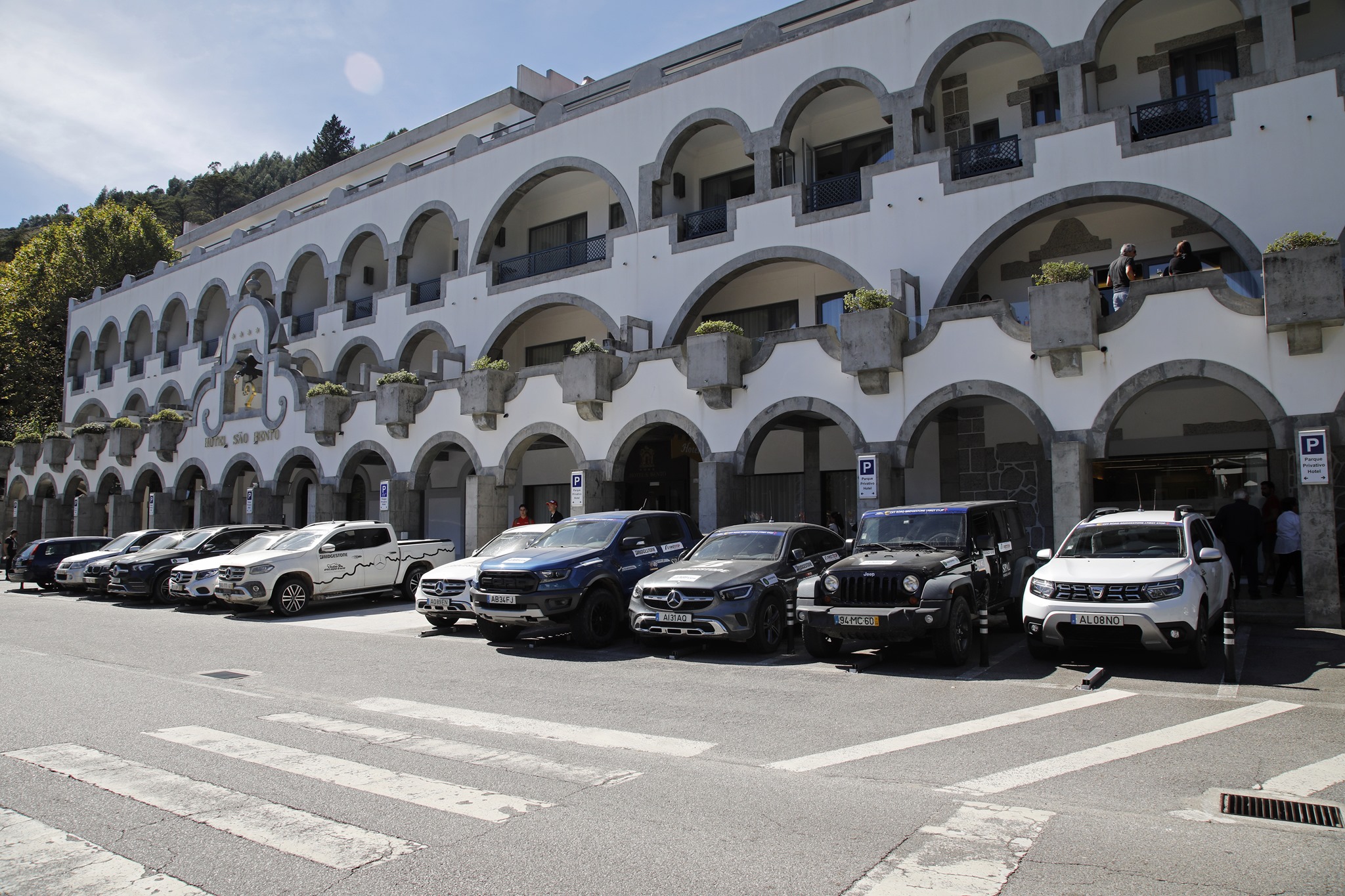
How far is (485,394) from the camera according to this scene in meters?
22.4

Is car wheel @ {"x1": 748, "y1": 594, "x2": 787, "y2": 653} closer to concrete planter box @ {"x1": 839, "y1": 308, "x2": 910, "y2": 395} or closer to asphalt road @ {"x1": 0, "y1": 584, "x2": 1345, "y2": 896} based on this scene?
asphalt road @ {"x1": 0, "y1": 584, "x2": 1345, "y2": 896}

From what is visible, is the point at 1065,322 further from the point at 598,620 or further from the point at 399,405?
the point at 399,405

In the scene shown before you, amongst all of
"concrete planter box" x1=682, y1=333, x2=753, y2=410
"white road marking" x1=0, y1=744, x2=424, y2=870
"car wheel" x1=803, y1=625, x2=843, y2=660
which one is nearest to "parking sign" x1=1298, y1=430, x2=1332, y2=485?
"car wheel" x1=803, y1=625, x2=843, y2=660

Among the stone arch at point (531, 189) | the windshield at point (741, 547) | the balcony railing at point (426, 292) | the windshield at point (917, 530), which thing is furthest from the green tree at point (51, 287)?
the windshield at point (917, 530)

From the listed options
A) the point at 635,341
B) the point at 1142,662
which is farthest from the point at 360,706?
the point at 635,341

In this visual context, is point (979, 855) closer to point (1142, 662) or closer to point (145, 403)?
point (1142, 662)

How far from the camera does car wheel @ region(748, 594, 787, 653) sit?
11508 mm

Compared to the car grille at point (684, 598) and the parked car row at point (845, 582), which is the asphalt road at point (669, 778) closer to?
the parked car row at point (845, 582)

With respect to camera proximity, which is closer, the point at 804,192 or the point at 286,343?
the point at 804,192

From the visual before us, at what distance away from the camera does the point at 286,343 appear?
32156 mm

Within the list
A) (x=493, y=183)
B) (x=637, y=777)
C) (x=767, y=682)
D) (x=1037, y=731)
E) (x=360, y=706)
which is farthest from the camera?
(x=493, y=183)

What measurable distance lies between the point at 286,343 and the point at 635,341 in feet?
52.7

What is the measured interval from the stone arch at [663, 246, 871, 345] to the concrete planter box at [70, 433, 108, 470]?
2790cm

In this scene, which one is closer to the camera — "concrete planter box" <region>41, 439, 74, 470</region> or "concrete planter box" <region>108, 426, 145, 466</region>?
"concrete planter box" <region>108, 426, 145, 466</region>
